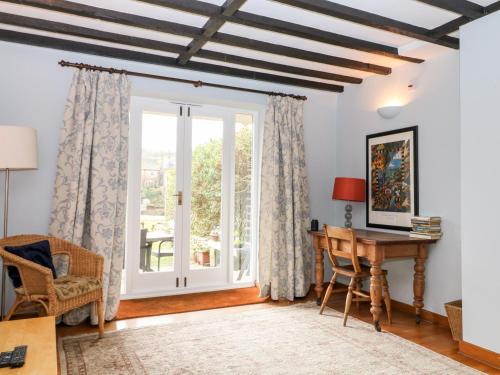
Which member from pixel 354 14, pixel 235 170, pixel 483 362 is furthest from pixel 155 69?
pixel 483 362

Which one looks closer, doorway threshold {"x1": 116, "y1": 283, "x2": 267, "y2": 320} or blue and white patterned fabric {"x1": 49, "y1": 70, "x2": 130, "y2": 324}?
blue and white patterned fabric {"x1": 49, "y1": 70, "x2": 130, "y2": 324}

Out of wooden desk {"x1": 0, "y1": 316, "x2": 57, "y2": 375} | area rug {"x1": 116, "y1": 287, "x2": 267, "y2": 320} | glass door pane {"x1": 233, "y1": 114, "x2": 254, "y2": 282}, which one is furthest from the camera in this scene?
glass door pane {"x1": 233, "y1": 114, "x2": 254, "y2": 282}

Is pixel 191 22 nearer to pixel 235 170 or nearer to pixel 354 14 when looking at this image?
pixel 354 14

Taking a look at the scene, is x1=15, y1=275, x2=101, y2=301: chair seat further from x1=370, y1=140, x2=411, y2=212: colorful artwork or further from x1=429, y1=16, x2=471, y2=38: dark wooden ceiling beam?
x1=429, y1=16, x2=471, y2=38: dark wooden ceiling beam

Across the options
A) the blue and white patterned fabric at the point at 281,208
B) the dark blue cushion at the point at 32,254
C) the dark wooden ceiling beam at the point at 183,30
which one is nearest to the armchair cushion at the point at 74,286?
the dark blue cushion at the point at 32,254

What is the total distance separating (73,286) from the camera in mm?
2734

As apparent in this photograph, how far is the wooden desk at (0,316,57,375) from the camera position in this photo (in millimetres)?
1678

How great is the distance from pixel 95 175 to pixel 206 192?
1.38 m

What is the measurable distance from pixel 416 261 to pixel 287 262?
135cm

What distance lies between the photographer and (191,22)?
300cm

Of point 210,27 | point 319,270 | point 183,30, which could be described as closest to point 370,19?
point 210,27

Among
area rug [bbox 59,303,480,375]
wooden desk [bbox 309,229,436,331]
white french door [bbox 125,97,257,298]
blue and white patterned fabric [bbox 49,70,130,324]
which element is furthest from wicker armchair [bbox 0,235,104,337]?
wooden desk [bbox 309,229,436,331]

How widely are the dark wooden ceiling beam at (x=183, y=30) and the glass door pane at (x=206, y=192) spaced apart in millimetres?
1277

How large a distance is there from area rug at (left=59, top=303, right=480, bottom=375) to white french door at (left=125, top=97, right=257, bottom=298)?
953 mm
